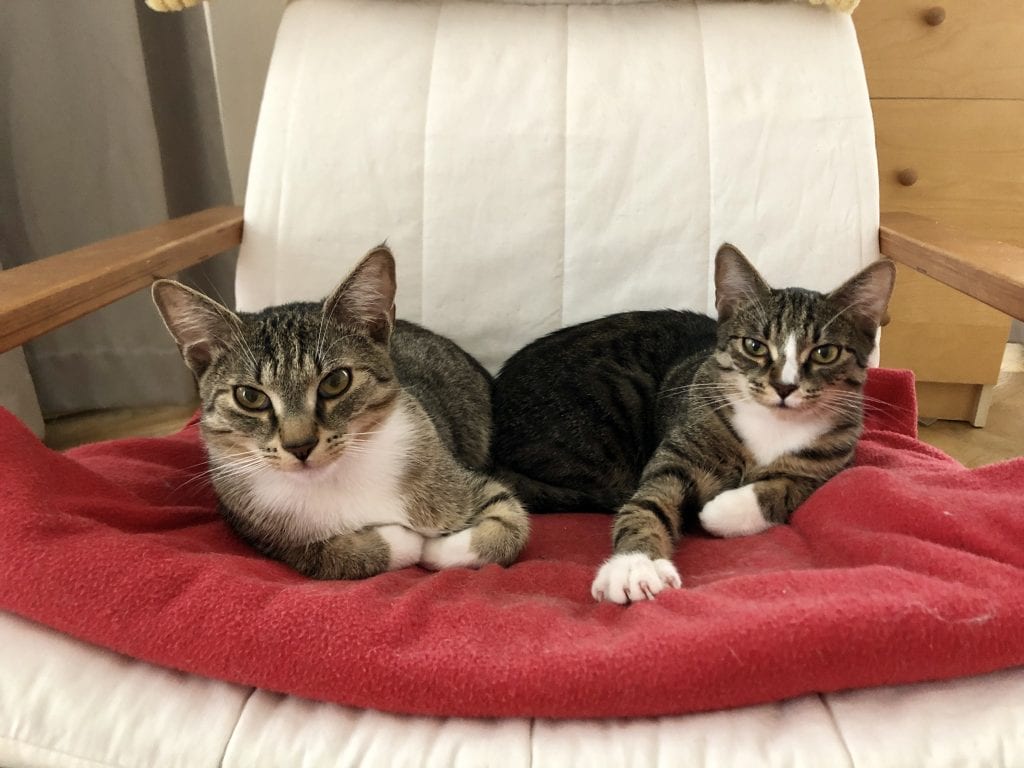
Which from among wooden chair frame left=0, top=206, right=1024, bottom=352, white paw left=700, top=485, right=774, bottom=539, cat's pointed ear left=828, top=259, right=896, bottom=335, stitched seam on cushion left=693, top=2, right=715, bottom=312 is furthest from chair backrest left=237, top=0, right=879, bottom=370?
white paw left=700, top=485, right=774, bottom=539

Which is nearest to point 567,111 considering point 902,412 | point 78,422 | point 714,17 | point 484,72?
point 484,72

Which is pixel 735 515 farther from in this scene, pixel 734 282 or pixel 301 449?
pixel 301 449

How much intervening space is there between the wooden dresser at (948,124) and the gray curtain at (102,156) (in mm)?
1956

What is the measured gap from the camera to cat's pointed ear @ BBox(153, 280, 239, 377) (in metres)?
1.03

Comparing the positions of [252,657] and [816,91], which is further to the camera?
[816,91]

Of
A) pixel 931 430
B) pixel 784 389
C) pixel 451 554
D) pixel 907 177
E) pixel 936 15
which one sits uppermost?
pixel 936 15

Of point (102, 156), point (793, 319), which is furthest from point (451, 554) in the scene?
point (102, 156)

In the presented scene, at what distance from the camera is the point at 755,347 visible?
4.21ft

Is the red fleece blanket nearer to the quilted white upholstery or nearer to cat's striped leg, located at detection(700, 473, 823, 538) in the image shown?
the quilted white upholstery

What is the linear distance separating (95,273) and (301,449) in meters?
0.47

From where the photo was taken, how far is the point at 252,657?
816 mm

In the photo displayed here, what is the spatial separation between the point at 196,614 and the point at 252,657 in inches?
3.3

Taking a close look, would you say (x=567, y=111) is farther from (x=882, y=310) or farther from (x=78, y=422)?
(x=78, y=422)

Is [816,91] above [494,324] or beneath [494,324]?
above
